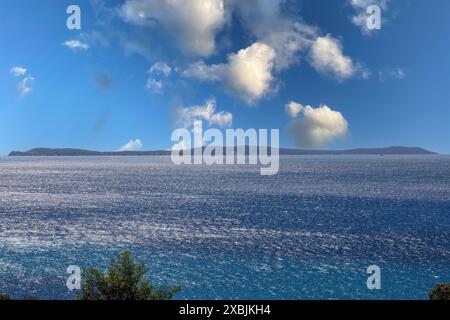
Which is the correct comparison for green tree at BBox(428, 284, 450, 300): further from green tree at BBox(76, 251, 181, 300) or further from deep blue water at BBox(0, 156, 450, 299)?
green tree at BBox(76, 251, 181, 300)

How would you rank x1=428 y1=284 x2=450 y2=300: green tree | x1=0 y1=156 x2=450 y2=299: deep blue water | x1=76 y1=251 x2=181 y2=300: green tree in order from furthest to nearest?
x1=0 y1=156 x2=450 y2=299: deep blue water
x1=76 y1=251 x2=181 y2=300: green tree
x1=428 y1=284 x2=450 y2=300: green tree

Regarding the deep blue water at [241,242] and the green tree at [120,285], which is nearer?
the green tree at [120,285]

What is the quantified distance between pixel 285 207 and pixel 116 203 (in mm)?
62134

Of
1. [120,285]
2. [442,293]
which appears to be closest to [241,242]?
[120,285]

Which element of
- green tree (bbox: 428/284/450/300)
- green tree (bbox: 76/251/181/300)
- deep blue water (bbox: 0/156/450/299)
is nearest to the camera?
green tree (bbox: 428/284/450/300)

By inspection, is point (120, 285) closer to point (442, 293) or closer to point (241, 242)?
point (442, 293)

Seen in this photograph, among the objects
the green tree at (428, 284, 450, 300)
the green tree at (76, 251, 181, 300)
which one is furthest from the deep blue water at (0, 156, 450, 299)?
the green tree at (76, 251, 181, 300)

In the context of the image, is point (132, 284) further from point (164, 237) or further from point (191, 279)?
point (164, 237)

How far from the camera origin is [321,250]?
86.1 metres

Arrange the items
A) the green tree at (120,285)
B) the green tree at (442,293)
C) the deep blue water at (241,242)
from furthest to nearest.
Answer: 1. the deep blue water at (241,242)
2. the green tree at (120,285)
3. the green tree at (442,293)

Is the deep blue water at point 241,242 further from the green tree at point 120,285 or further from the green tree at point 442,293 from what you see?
the green tree at point 120,285

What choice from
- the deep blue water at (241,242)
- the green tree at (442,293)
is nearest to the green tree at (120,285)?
the deep blue water at (241,242)

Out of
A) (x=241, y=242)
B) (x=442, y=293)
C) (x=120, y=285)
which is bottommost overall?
(x=241, y=242)
